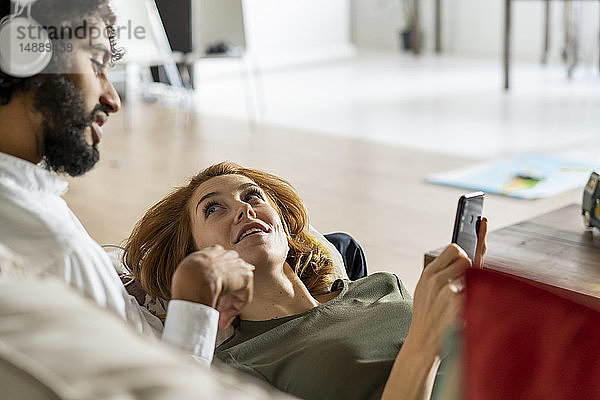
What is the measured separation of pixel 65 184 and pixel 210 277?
9.6 inches

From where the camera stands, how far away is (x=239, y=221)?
1.71 m

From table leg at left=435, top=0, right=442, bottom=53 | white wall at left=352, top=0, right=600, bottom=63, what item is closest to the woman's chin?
white wall at left=352, top=0, right=600, bottom=63

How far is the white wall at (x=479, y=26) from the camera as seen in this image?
8.37 meters

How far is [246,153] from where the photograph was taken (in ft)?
16.7

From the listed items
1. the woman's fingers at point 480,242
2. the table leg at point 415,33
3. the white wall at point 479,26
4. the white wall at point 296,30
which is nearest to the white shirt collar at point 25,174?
the woman's fingers at point 480,242

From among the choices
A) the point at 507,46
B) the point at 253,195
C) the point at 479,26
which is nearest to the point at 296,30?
the point at 479,26

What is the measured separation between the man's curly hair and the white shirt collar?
0.27 feet

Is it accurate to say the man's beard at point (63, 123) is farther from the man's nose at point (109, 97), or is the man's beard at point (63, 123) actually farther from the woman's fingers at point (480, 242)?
the woman's fingers at point (480, 242)

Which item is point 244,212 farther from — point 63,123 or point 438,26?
point 438,26

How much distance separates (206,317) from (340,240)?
1.12m

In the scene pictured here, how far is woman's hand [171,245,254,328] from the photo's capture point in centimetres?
117

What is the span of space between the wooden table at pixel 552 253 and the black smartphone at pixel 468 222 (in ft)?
0.48

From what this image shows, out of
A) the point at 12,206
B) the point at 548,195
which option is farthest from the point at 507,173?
the point at 12,206

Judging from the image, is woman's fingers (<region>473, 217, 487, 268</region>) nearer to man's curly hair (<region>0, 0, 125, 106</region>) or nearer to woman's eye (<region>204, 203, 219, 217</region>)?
woman's eye (<region>204, 203, 219, 217</region>)
